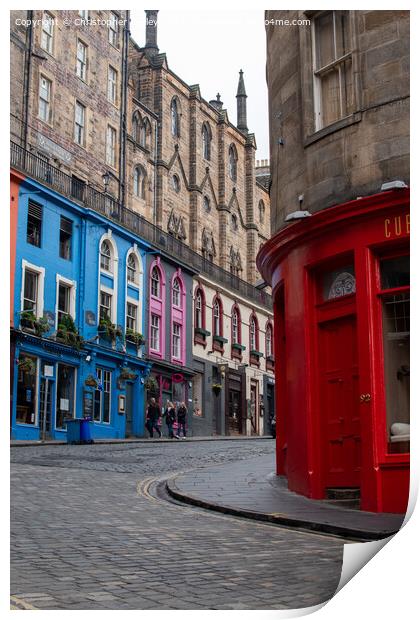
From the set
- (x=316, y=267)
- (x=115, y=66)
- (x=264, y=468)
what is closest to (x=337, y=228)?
(x=316, y=267)

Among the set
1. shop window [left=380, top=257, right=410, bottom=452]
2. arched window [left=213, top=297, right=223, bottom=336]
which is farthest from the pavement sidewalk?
arched window [left=213, top=297, right=223, bottom=336]

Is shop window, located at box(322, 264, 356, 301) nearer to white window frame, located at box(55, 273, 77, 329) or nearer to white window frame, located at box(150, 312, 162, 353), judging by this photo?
white window frame, located at box(150, 312, 162, 353)

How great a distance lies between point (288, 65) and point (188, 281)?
161 cm

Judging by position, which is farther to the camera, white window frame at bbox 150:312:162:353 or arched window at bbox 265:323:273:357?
arched window at bbox 265:323:273:357

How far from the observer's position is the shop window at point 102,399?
4.64 metres

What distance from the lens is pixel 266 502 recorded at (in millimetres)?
8164

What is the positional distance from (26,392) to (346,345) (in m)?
3.77

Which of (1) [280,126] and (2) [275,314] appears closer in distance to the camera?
(1) [280,126]

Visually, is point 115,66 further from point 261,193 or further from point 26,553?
point 26,553

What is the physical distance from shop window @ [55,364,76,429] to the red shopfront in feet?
6.71

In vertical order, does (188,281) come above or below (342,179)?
below

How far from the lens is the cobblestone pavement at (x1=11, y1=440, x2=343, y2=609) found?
396 cm

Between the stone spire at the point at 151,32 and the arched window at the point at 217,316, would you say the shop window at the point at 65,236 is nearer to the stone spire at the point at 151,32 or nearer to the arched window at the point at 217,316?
the stone spire at the point at 151,32

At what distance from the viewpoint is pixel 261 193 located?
19.2 feet
